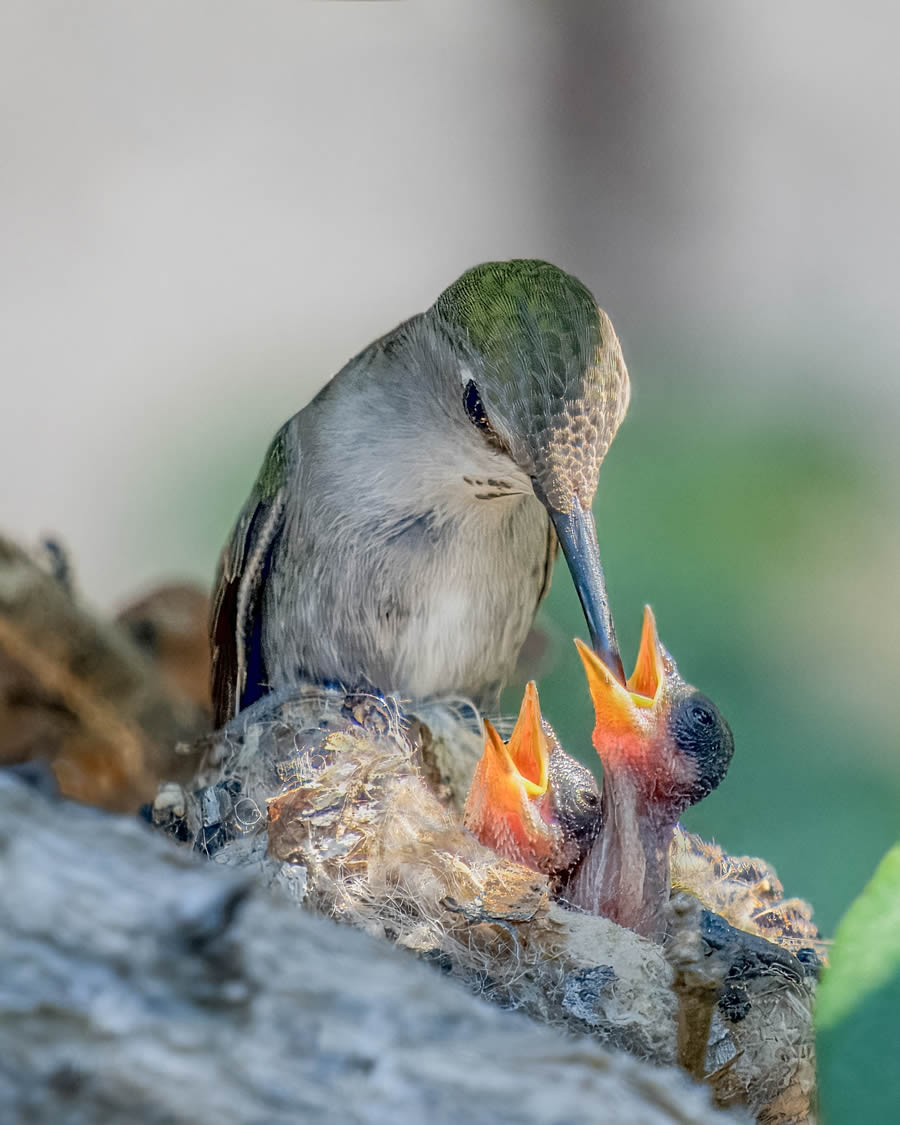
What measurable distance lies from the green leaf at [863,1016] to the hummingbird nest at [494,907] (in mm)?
253

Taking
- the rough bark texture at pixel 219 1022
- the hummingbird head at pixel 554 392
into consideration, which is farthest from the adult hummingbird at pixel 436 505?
the rough bark texture at pixel 219 1022

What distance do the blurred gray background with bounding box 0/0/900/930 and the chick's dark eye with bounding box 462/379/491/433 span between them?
41 cm

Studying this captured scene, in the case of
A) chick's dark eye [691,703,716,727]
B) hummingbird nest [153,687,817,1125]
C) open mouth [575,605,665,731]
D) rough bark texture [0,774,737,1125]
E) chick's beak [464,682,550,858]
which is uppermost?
rough bark texture [0,774,737,1125]

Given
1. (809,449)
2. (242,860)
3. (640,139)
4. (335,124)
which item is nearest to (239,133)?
(335,124)

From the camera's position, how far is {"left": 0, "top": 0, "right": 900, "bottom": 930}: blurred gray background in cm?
122

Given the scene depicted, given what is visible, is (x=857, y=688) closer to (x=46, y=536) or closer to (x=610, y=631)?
(x=610, y=631)

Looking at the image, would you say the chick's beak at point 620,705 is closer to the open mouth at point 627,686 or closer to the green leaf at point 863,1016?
the open mouth at point 627,686

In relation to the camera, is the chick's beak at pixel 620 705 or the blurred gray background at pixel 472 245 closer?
the chick's beak at pixel 620 705

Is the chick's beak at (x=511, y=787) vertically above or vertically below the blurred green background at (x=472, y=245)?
below

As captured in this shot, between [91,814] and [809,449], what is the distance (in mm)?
1148

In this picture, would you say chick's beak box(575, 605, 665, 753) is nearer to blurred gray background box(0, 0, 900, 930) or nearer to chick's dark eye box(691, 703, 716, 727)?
chick's dark eye box(691, 703, 716, 727)

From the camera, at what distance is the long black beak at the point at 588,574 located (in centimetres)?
68

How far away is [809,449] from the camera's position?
1316mm

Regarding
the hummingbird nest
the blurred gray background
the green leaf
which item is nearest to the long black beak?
the hummingbird nest
